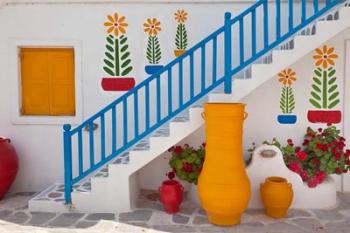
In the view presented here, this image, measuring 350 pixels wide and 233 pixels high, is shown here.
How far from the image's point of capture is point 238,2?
6254 mm

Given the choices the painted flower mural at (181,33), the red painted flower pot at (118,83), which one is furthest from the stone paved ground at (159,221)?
the painted flower mural at (181,33)

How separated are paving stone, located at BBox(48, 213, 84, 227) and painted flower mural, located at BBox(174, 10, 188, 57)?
2.66 meters

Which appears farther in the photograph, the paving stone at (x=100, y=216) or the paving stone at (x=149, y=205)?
the paving stone at (x=149, y=205)

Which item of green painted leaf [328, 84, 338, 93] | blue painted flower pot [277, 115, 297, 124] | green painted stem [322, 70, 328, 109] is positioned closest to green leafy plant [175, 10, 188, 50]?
blue painted flower pot [277, 115, 297, 124]

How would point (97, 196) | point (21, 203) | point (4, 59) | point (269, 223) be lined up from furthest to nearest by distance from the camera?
point (4, 59) < point (21, 203) < point (97, 196) < point (269, 223)

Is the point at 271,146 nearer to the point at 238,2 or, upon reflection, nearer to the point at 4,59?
the point at 238,2

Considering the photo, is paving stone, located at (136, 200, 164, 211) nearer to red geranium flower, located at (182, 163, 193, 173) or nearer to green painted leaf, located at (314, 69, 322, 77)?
red geranium flower, located at (182, 163, 193, 173)

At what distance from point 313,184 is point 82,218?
2970 millimetres

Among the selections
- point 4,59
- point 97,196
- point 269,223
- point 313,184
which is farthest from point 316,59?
point 4,59

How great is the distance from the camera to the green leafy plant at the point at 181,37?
6.34 metres

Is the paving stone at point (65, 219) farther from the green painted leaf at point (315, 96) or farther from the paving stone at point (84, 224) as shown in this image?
the green painted leaf at point (315, 96)

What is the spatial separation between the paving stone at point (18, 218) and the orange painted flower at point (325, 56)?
14.5ft

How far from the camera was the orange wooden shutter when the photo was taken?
6.52 meters

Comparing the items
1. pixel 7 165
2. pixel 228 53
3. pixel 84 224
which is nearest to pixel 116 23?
pixel 228 53
